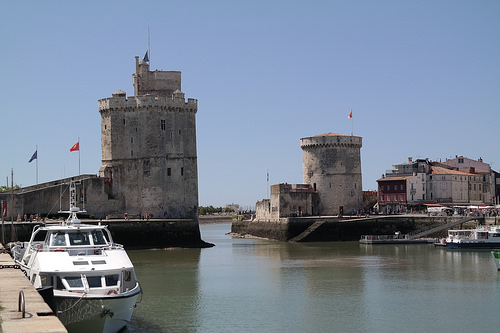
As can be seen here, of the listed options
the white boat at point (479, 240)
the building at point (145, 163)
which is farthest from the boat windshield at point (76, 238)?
the white boat at point (479, 240)

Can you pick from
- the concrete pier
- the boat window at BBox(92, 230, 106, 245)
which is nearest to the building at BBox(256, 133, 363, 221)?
the boat window at BBox(92, 230, 106, 245)

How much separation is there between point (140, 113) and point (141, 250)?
11.8 metres

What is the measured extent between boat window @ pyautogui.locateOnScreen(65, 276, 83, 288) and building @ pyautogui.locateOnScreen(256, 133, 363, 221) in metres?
49.2

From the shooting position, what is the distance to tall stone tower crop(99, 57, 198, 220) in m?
59.3

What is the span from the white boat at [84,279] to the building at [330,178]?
46.7 meters

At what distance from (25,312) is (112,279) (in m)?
5.24

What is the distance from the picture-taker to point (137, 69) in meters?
64.0

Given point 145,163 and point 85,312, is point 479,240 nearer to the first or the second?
point 145,163

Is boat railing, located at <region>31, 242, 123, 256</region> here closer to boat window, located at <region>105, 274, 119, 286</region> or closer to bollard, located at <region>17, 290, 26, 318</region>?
boat window, located at <region>105, 274, 119, 286</region>

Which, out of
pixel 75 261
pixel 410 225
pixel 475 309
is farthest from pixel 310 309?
pixel 410 225

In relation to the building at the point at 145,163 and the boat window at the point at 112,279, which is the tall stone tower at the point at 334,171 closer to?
the building at the point at 145,163

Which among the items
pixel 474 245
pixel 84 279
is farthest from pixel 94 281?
pixel 474 245

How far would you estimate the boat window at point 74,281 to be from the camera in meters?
21.8

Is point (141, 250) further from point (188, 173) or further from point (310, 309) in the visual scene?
point (310, 309)
